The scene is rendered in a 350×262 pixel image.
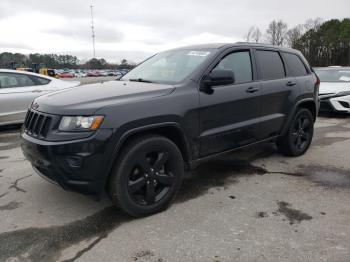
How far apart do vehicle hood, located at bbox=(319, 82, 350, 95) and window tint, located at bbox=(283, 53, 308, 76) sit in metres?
4.67

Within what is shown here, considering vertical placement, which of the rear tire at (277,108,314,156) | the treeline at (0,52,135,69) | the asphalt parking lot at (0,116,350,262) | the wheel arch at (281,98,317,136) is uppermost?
the treeline at (0,52,135,69)

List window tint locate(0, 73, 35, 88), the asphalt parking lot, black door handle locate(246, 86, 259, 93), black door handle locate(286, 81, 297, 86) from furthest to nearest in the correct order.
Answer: window tint locate(0, 73, 35, 88)
black door handle locate(286, 81, 297, 86)
black door handle locate(246, 86, 259, 93)
the asphalt parking lot

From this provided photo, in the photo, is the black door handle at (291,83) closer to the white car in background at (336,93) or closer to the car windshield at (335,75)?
the white car in background at (336,93)

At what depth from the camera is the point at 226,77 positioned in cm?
382

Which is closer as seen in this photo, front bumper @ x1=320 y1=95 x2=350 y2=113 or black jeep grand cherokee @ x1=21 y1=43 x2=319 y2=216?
black jeep grand cherokee @ x1=21 y1=43 x2=319 y2=216

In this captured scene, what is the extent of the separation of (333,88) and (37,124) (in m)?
8.73

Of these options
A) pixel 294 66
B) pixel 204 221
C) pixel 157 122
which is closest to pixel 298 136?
pixel 294 66

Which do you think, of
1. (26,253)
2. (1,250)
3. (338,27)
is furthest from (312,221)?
(338,27)

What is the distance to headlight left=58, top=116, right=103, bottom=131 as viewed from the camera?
122 inches

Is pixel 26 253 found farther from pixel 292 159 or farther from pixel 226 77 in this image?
pixel 292 159

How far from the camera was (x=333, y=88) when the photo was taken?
32.6 ft

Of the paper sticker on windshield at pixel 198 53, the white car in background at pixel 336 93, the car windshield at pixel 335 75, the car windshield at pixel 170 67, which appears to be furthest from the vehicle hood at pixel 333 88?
the paper sticker on windshield at pixel 198 53

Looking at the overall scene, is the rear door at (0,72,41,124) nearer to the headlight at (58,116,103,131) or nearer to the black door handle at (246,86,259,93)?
the headlight at (58,116,103,131)

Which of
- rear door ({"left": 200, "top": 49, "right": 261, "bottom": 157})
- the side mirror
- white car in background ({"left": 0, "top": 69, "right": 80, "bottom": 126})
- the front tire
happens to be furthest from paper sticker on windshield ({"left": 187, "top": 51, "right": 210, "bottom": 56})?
white car in background ({"left": 0, "top": 69, "right": 80, "bottom": 126})
